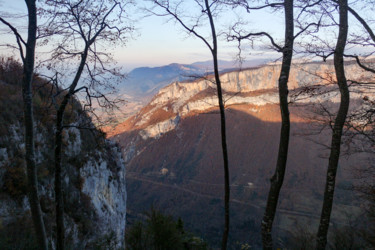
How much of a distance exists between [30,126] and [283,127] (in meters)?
4.49

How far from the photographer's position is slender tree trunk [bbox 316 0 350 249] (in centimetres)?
507

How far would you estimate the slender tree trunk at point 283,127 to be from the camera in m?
4.65

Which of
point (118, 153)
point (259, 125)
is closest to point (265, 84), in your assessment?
point (259, 125)

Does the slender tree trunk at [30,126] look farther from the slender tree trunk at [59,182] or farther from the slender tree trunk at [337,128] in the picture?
the slender tree trunk at [337,128]

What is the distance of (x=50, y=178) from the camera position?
8672mm

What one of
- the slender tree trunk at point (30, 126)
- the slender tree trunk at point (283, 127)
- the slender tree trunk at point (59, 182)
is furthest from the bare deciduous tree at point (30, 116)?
the slender tree trunk at point (283, 127)

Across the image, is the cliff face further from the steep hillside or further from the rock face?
Answer: the steep hillside

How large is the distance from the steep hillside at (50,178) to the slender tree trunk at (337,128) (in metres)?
4.25

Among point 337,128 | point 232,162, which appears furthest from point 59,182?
point 232,162

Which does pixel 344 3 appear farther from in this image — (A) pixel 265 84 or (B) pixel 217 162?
(A) pixel 265 84

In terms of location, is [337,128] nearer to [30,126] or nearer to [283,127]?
[283,127]

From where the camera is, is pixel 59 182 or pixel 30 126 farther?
pixel 59 182

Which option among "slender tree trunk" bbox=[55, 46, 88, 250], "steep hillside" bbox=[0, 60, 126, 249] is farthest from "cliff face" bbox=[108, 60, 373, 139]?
"slender tree trunk" bbox=[55, 46, 88, 250]

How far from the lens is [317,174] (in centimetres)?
4338
